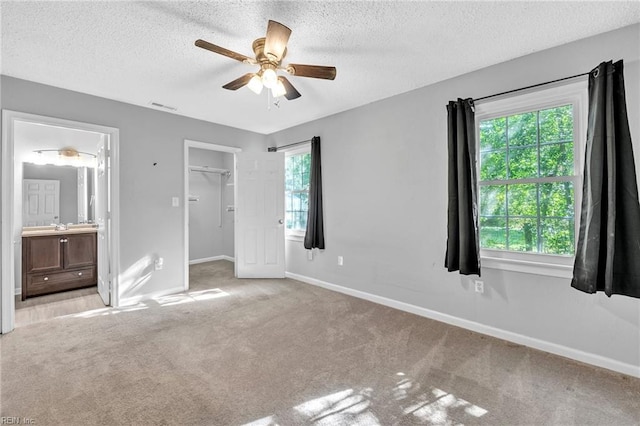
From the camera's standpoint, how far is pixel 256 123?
4508mm

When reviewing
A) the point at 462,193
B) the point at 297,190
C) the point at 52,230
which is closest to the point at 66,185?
the point at 52,230

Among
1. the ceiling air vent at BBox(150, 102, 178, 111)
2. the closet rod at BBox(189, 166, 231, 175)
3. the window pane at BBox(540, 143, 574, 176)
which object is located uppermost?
the ceiling air vent at BBox(150, 102, 178, 111)

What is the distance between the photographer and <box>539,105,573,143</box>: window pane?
7.65 ft

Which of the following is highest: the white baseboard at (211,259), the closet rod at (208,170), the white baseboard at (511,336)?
the closet rod at (208,170)

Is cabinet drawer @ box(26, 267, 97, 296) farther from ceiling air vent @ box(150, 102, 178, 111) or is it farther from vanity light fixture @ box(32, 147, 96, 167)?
ceiling air vent @ box(150, 102, 178, 111)

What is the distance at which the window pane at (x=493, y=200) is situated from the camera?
267 cm

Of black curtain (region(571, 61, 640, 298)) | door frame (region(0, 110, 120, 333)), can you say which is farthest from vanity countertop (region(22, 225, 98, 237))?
black curtain (region(571, 61, 640, 298))

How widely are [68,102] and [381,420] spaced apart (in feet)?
13.9

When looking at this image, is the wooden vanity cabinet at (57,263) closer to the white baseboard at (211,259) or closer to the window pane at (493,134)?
the white baseboard at (211,259)

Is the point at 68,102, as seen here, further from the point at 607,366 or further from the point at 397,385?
the point at 607,366

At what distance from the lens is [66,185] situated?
175 inches

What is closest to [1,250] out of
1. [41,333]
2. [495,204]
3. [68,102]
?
[41,333]

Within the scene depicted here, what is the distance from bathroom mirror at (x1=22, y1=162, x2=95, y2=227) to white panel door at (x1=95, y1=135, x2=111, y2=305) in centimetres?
92

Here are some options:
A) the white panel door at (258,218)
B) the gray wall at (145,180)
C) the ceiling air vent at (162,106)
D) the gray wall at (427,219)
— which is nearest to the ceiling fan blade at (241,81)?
the ceiling air vent at (162,106)
